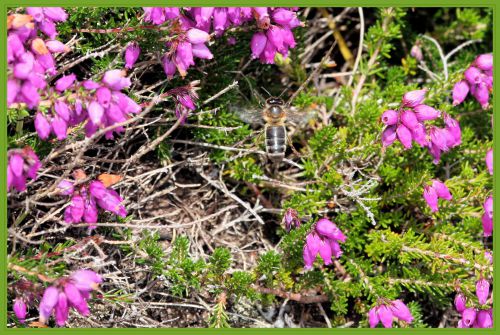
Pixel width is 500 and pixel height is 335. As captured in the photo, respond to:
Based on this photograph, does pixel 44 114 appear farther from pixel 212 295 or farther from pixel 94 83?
pixel 212 295

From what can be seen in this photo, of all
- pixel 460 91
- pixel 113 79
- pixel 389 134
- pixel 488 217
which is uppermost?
pixel 113 79

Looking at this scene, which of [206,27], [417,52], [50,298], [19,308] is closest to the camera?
[50,298]

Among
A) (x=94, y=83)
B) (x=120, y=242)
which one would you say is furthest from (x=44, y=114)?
(x=120, y=242)

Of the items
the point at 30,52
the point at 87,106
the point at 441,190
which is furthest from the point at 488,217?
the point at 30,52

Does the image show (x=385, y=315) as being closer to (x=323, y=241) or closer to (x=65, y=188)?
(x=323, y=241)

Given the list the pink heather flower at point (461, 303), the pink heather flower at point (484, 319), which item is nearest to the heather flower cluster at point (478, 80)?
the pink heather flower at point (461, 303)
